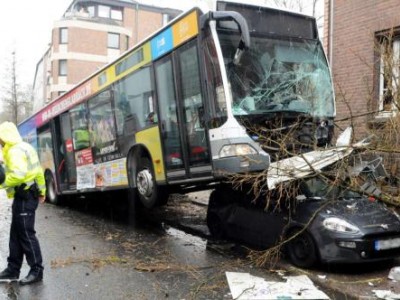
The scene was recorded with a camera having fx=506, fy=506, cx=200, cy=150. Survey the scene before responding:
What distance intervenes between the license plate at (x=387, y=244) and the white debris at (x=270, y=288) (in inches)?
41.5

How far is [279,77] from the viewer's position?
7066 millimetres

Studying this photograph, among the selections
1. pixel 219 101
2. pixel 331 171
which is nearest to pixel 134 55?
pixel 219 101

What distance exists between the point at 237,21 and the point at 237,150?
160 centimetres

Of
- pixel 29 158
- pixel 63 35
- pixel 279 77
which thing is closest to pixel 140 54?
pixel 279 77

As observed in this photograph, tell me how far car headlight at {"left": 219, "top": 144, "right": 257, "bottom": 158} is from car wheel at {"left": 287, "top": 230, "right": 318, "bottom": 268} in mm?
1245

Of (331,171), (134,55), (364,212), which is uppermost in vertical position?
(134,55)

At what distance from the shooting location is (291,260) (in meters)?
6.92

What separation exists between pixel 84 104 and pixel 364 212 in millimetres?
6642

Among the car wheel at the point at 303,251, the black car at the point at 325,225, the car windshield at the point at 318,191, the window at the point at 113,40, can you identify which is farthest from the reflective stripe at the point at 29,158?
the window at the point at 113,40

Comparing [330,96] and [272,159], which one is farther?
[330,96]

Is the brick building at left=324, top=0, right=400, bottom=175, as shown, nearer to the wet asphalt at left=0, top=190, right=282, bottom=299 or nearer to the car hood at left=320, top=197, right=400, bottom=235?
the car hood at left=320, top=197, right=400, bottom=235

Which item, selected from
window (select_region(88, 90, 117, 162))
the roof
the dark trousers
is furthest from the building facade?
the roof

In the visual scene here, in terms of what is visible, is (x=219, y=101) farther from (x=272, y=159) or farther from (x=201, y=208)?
(x=201, y=208)

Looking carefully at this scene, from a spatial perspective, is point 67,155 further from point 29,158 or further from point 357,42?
point 357,42
